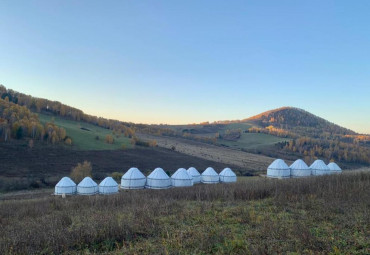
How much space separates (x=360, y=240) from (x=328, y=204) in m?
3.37

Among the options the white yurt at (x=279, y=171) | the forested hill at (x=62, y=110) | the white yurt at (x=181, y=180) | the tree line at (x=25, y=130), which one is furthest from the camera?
the forested hill at (x=62, y=110)

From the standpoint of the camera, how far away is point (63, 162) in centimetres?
5900

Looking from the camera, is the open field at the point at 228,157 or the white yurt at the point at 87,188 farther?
the open field at the point at 228,157

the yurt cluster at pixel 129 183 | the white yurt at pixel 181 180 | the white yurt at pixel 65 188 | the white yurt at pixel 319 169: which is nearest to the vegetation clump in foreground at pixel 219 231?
the yurt cluster at pixel 129 183

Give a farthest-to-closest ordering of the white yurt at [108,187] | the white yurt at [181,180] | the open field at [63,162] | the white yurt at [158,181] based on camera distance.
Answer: the open field at [63,162], the white yurt at [181,180], the white yurt at [158,181], the white yurt at [108,187]

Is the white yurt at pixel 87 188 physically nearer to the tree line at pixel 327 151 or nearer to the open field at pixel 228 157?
the open field at pixel 228 157

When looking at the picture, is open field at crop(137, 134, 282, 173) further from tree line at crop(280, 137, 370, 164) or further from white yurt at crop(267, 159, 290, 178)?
white yurt at crop(267, 159, 290, 178)

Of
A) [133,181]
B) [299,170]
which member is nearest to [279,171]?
[299,170]

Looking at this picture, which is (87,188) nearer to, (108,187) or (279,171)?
(108,187)

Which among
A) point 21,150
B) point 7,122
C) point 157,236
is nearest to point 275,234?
point 157,236

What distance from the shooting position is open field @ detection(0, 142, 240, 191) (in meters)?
47.3

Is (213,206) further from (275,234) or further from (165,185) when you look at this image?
(165,185)

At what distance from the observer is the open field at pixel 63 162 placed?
47300 mm

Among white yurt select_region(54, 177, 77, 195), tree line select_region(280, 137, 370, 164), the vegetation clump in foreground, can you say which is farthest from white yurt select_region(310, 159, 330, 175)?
tree line select_region(280, 137, 370, 164)
